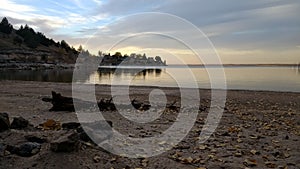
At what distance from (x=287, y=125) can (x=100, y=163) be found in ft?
24.6

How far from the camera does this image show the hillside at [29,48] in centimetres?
11362

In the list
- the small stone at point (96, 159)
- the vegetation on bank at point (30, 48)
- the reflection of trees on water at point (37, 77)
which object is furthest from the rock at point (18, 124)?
the vegetation on bank at point (30, 48)

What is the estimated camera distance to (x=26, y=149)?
6383mm

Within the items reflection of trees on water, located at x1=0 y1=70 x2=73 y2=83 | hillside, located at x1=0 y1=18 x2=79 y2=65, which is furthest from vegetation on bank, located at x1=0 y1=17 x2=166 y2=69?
reflection of trees on water, located at x1=0 y1=70 x2=73 y2=83

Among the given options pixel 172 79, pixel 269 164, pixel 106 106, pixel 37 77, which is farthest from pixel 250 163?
pixel 172 79

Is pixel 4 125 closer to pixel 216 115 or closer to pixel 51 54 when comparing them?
pixel 216 115

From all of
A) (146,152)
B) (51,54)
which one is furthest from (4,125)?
(51,54)

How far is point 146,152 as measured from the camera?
7.28 meters

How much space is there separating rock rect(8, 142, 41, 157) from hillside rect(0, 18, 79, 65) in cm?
10163

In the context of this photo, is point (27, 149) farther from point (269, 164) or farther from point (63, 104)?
point (63, 104)

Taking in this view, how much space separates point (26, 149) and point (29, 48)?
430ft

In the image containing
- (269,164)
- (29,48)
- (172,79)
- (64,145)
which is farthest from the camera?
(29,48)

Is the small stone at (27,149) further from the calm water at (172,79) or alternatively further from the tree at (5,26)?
the tree at (5,26)

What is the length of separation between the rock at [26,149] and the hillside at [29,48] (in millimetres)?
101630
